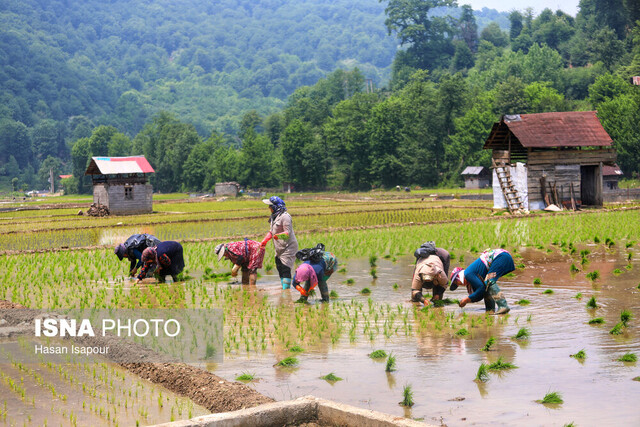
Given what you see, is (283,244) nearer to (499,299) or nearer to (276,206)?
(276,206)

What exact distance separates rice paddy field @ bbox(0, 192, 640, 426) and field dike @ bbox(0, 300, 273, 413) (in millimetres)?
171

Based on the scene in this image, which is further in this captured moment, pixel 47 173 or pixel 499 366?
pixel 47 173

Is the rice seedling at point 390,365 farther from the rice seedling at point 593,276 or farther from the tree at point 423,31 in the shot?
the tree at point 423,31

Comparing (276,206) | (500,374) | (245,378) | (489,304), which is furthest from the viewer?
(276,206)

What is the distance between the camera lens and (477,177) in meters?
76.6

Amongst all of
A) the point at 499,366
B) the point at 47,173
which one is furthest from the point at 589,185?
the point at 47,173

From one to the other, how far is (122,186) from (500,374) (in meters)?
51.6

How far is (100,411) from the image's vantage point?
7.71 metres

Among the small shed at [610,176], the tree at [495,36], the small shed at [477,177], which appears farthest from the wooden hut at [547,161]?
the tree at [495,36]

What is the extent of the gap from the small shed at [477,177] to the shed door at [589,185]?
34258 mm

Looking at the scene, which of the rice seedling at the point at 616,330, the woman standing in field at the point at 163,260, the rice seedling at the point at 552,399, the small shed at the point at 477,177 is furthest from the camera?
the small shed at the point at 477,177

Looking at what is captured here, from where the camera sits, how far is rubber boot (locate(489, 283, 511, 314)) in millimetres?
12062

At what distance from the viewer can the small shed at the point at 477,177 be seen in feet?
250

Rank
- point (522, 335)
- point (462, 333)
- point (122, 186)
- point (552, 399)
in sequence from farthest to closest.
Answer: point (122, 186), point (462, 333), point (522, 335), point (552, 399)
